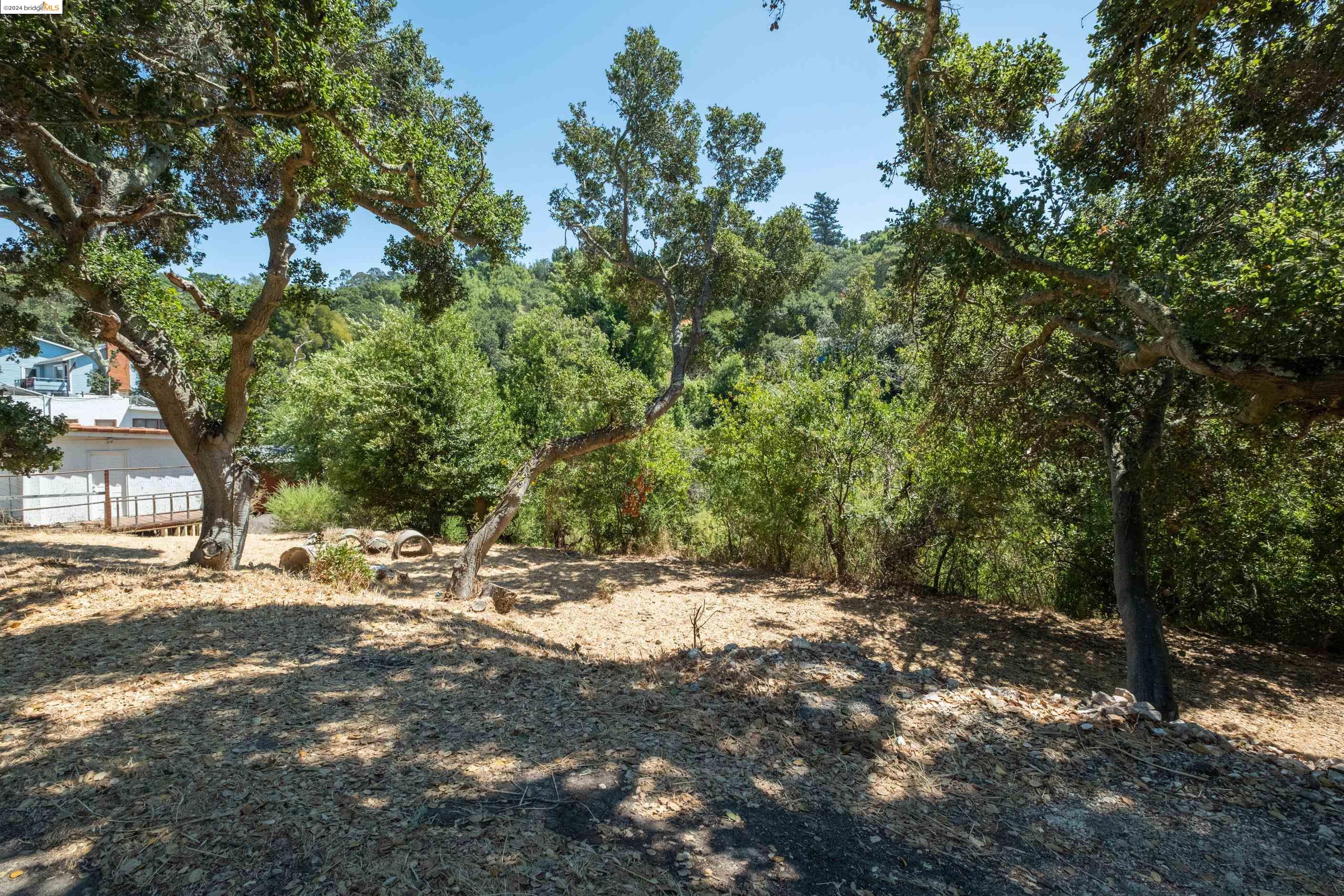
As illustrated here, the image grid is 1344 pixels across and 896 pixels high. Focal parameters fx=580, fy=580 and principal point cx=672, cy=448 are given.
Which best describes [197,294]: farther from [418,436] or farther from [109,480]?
[109,480]

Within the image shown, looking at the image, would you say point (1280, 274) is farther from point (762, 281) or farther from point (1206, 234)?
point (762, 281)

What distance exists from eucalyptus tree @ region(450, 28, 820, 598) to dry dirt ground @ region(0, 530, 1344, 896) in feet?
15.8

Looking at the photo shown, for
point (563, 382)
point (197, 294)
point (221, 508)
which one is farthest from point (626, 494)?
point (197, 294)

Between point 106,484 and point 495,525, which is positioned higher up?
point 106,484

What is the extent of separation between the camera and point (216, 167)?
8.19 metres

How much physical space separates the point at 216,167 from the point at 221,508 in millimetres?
4850

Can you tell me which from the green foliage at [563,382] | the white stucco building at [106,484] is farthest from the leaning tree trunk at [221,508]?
the white stucco building at [106,484]

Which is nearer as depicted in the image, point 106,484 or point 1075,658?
point 1075,658

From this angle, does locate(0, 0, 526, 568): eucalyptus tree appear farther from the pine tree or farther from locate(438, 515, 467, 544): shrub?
the pine tree

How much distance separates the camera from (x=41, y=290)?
23.7 ft

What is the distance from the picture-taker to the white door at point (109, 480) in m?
15.8

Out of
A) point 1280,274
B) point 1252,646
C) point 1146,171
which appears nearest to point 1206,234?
point 1146,171

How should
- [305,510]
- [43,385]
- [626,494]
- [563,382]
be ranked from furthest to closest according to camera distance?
[43,385], [305,510], [563,382], [626,494]

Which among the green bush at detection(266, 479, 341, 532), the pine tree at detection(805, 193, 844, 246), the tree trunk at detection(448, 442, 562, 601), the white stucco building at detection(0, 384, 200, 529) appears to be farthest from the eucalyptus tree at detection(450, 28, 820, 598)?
the pine tree at detection(805, 193, 844, 246)
